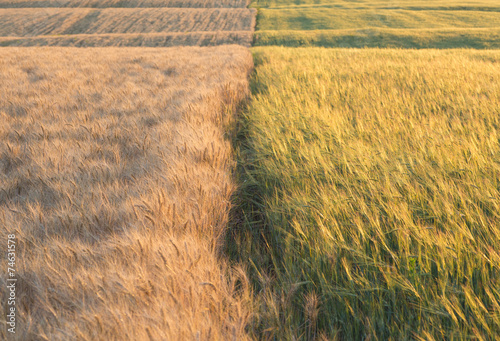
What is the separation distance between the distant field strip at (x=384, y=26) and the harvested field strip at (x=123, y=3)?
4748 mm

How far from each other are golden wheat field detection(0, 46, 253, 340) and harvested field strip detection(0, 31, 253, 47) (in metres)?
19.5

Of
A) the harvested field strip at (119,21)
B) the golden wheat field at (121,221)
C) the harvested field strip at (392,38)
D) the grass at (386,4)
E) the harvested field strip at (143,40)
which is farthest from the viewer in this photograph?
the grass at (386,4)

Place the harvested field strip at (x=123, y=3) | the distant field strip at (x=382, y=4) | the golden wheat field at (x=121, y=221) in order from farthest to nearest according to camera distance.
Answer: the harvested field strip at (x=123, y=3) → the distant field strip at (x=382, y=4) → the golden wheat field at (x=121, y=221)

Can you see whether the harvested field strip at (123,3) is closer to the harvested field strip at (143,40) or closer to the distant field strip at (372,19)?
the distant field strip at (372,19)

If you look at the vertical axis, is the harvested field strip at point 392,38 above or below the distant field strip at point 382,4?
below

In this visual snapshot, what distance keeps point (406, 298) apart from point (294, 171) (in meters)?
0.94

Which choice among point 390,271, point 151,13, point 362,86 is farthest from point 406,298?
point 151,13

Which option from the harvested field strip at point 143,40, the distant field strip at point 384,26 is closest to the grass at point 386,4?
the distant field strip at point 384,26

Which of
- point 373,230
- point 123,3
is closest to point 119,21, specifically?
point 123,3

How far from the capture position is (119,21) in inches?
1132

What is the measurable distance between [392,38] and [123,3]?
111 feet

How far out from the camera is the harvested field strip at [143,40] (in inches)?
814

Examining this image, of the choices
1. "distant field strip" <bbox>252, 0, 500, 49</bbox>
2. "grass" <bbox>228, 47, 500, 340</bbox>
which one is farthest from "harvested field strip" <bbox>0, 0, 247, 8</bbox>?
"grass" <bbox>228, 47, 500, 340</bbox>

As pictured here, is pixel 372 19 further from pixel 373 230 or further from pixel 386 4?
pixel 373 230
